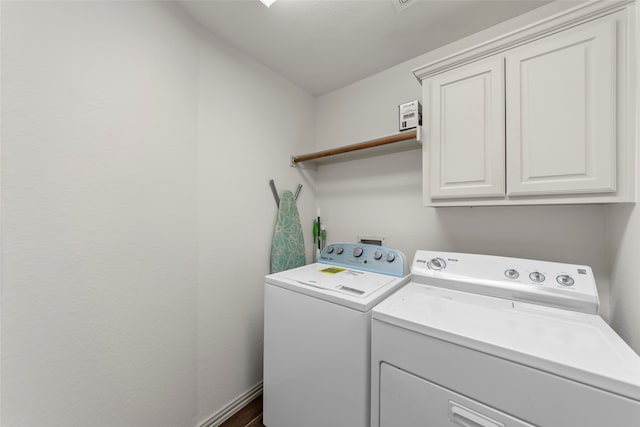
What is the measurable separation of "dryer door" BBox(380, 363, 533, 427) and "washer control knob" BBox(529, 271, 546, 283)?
0.63 meters

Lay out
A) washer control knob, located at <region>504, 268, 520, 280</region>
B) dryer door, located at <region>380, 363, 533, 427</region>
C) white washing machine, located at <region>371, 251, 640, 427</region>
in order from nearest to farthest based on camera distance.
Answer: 1. white washing machine, located at <region>371, 251, 640, 427</region>
2. dryer door, located at <region>380, 363, 533, 427</region>
3. washer control knob, located at <region>504, 268, 520, 280</region>

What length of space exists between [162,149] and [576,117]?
6.28ft

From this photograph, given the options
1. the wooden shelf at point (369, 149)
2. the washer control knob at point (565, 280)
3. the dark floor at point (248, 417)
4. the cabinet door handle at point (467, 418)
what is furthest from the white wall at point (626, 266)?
the dark floor at point (248, 417)

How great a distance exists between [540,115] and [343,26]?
1177mm

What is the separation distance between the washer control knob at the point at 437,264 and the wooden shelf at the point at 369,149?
70cm

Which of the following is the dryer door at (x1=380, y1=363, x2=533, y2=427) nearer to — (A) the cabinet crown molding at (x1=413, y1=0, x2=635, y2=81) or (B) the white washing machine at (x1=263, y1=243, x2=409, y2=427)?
(B) the white washing machine at (x1=263, y1=243, x2=409, y2=427)

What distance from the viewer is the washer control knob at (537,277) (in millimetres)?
1031

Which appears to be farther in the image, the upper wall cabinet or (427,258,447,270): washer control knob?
(427,258,447,270): washer control knob

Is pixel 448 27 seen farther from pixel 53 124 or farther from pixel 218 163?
pixel 53 124

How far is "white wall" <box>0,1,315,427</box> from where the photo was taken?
0.82 metres

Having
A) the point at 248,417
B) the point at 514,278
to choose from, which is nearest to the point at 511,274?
the point at 514,278

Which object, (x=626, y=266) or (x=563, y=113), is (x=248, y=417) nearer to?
(x=626, y=266)

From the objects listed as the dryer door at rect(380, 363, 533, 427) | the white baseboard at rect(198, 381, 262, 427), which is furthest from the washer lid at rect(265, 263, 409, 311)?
the white baseboard at rect(198, 381, 262, 427)

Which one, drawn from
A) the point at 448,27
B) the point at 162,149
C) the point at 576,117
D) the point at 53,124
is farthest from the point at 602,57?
the point at 53,124
